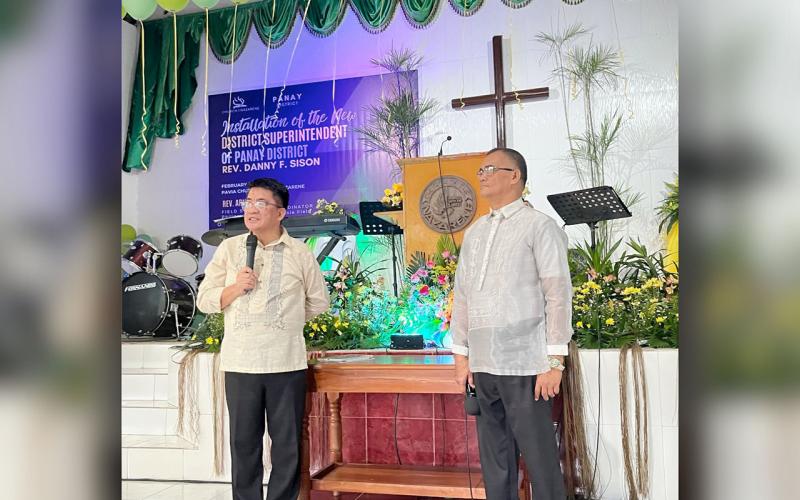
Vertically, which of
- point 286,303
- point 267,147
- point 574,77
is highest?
point 574,77

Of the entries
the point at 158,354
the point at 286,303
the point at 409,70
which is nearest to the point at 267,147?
the point at 409,70

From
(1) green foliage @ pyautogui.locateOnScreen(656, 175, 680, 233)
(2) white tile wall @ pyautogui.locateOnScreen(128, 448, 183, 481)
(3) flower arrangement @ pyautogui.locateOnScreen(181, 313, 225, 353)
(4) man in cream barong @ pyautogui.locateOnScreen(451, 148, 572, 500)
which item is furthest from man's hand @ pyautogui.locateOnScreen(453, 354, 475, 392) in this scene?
(1) green foliage @ pyautogui.locateOnScreen(656, 175, 680, 233)

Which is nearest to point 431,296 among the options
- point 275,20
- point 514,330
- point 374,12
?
point 514,330

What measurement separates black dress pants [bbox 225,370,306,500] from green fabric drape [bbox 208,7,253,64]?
16.3 ft

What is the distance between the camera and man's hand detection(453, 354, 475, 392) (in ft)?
9.36

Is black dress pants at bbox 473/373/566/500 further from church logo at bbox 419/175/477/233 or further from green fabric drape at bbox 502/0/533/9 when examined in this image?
green fabric drape at bbox 502/0/533/9

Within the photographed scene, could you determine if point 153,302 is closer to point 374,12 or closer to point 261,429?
point 261,429

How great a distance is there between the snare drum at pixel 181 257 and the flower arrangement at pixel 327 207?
4.11 ft

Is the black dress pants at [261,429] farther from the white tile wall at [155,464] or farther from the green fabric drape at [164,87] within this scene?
the green fabric drape at [164,87]

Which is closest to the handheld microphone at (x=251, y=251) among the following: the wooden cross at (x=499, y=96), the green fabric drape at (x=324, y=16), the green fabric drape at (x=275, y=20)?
the wooden cross at (x=499, y=96)

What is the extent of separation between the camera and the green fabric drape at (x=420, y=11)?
21.2ft
